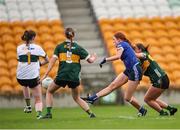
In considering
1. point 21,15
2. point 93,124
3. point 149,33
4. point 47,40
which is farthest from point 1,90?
point 93,124

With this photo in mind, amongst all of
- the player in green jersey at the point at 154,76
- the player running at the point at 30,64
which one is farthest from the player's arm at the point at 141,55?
the player running at the point at 30,64

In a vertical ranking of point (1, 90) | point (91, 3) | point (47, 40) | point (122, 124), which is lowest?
point (122, 124)

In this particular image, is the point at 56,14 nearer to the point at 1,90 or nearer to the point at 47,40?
the point at 47,40

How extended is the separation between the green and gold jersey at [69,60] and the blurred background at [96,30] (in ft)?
23.8

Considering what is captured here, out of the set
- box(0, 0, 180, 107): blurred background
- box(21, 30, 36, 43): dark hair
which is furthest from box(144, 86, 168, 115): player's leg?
box(0, 0, 180, 107): blurred background

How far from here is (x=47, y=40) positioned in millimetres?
26438

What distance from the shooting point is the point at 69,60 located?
15.6 meters

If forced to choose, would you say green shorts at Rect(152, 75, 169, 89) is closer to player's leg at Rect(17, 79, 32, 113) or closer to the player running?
the player running

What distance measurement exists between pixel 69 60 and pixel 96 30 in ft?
41.4

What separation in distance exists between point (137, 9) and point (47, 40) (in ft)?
16.6

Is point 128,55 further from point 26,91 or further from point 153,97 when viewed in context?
point 26,91

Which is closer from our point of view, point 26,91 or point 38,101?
point 38,101

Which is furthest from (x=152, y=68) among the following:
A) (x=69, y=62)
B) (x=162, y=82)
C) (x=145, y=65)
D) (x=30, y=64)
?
(x=30, y=64)

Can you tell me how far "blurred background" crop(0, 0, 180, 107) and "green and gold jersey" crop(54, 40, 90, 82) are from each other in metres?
7.25
